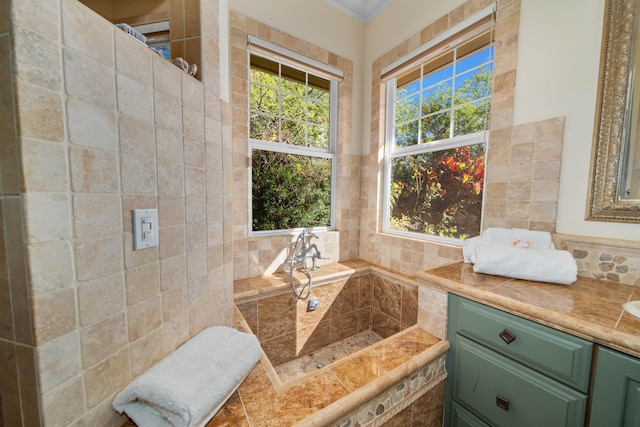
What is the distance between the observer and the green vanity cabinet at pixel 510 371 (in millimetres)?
781

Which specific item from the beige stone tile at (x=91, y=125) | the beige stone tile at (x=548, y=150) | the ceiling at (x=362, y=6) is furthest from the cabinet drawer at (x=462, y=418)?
the ceiling at (x=362, y=6)

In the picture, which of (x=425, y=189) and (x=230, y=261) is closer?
(x=230, y=261)

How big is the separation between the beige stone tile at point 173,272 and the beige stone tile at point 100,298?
13 centimetres

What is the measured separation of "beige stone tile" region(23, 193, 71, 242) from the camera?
0.47 metres

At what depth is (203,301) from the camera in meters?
0.97

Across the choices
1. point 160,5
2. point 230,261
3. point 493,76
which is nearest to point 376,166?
point 493,76

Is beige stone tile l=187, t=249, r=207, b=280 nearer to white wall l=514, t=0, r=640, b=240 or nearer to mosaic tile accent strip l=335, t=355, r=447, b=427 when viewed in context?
mosaic tile accent strip l=335, t=355, r=447, b=427

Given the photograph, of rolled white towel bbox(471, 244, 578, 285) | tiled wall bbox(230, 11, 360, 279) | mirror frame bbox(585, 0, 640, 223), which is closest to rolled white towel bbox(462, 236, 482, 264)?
rolled white towel bbox(471, 244, 578, 285)

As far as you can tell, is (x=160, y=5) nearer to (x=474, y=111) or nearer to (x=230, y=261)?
(x=230, y=261)

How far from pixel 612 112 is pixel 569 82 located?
257mm

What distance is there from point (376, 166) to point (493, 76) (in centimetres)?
108

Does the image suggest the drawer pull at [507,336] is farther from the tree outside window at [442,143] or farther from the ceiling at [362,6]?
the ceiling at [362,6]

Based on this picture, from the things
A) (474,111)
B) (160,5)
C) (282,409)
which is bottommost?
(282,409)

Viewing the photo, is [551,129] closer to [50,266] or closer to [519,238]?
[519,238]
